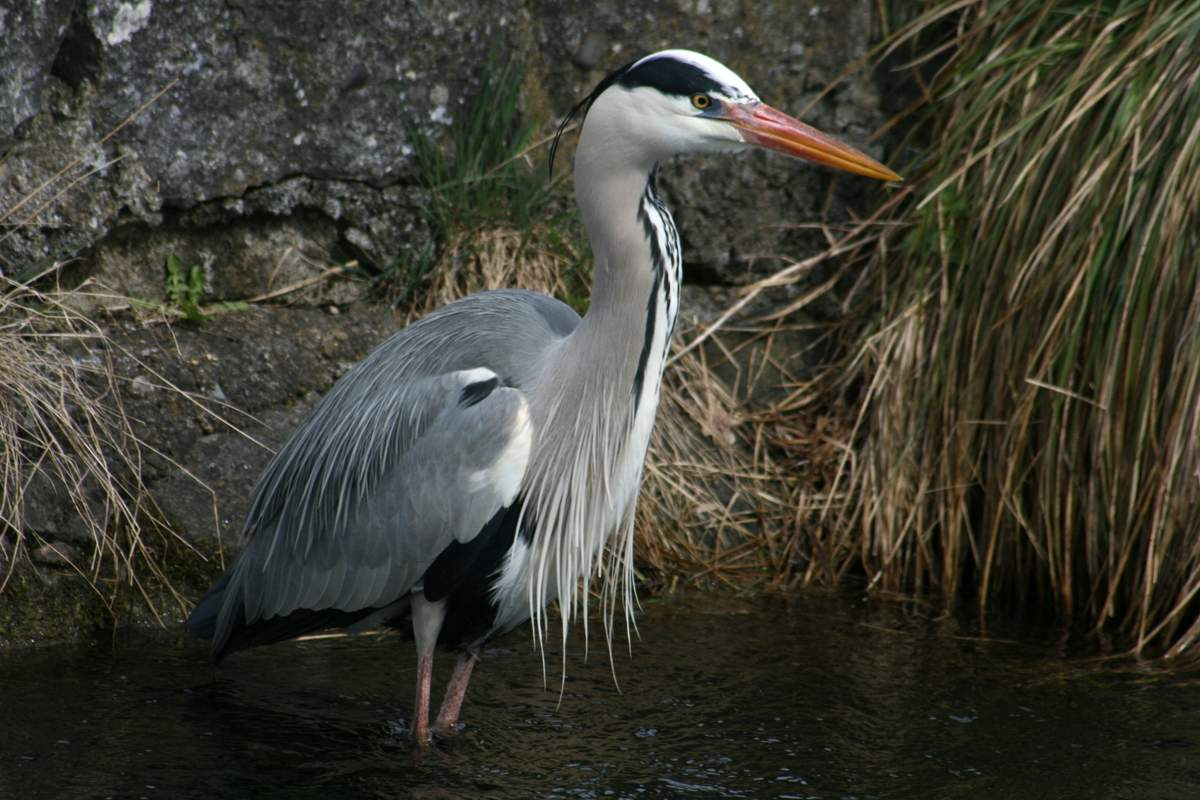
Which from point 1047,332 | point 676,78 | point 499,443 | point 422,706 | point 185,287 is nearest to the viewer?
point 676,78

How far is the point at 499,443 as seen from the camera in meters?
3.34

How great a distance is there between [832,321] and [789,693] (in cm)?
168

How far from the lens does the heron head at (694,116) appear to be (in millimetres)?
3111

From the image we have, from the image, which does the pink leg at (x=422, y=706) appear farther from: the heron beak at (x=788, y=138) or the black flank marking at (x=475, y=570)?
the heron beak at (x=788, y=138)

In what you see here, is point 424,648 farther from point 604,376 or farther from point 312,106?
point 312,106

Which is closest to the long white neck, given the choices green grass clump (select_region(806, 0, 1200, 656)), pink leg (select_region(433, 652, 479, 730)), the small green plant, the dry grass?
pink leg (select_region(433, 652, 479, 730))

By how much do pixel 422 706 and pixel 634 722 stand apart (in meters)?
0.54

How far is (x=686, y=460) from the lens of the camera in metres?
4.77

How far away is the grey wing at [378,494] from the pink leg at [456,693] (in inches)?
11.3

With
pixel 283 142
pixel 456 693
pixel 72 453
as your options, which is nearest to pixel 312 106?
pixel 283 142

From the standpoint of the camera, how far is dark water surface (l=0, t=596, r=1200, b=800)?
3.24m

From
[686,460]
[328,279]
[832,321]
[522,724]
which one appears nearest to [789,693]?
[522,724]

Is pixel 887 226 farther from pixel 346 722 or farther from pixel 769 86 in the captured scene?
pixel 346 722

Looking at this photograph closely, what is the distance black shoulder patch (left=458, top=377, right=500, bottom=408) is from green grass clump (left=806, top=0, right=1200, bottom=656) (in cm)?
165
